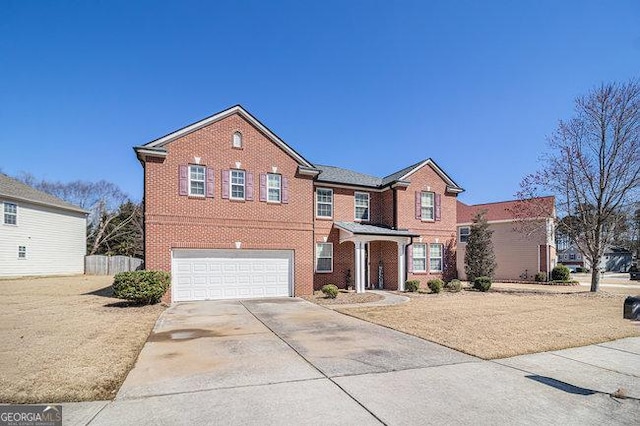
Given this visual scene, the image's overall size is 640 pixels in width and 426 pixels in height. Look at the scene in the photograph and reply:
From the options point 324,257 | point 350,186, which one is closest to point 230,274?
point 324,257

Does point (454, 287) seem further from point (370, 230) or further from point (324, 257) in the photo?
point (324, 257)

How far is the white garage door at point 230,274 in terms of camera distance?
1553 centimetres

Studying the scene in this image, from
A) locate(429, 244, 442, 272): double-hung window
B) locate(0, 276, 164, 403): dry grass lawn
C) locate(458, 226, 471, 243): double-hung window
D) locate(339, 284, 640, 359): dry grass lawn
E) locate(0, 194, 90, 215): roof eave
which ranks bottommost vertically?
locate(339, 284, 640, 359): dry grass lawn

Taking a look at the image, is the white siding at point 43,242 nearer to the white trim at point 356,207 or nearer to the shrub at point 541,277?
the white trim at point 356,207

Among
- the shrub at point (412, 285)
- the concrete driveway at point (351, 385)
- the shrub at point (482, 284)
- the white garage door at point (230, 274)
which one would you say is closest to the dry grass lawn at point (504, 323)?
the concrete driveway at point (351, 385)

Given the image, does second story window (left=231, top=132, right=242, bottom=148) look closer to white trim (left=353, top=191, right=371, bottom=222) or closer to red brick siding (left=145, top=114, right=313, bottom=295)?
red brick siding (left=145, top=114, right=313, bottom=295)

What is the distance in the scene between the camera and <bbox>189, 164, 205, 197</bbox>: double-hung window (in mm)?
15883

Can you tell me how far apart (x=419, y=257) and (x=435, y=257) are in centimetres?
123

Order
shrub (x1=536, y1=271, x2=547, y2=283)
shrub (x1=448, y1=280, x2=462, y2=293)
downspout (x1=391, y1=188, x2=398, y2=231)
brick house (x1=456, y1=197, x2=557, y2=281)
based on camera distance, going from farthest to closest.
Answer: brick house (x1=456, y1=197, x2=557, y2=281), shrub (x1=536, y1=271, x2=547, y2=283), downspout (x1=391, y1=188, x2=398, y2=231), shrub (x1=448, y1=280, x2=462, y2=293)

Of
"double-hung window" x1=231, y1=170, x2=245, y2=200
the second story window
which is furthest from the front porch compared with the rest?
the second story window

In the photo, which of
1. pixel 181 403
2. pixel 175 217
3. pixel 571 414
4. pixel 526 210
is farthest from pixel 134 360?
pixel 526 210

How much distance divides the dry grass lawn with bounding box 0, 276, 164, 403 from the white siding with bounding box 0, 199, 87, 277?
12.9 metres

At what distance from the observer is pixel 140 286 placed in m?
13.2

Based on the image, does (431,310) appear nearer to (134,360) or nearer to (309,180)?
(309,180)
